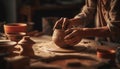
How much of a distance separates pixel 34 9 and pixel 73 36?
13.0 ft

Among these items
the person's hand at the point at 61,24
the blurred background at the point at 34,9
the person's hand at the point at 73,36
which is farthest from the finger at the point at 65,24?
the blurred background at the point at 34,9

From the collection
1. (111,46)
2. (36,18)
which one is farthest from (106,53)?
(36,18)

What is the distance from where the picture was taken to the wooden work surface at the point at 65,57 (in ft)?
8.26

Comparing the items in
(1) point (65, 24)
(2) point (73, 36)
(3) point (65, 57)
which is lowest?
(3) point (65, 57)

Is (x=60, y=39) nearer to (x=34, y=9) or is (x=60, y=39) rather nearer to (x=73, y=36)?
(x=73, y=36)

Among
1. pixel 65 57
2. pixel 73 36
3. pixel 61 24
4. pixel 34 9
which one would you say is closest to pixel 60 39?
pixel 73 36

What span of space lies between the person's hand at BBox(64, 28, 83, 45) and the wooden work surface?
0.08 m

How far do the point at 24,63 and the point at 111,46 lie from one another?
1378mm

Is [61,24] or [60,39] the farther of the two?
[61,24]

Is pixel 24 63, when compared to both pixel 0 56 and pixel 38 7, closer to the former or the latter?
pixel 0 56

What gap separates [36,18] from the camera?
7.60 meters

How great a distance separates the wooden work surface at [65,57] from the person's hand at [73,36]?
0.08 meters

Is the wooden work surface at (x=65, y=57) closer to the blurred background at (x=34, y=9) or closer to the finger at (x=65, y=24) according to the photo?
the finger at (x=65, y=24)

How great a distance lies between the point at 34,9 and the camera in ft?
23.9
